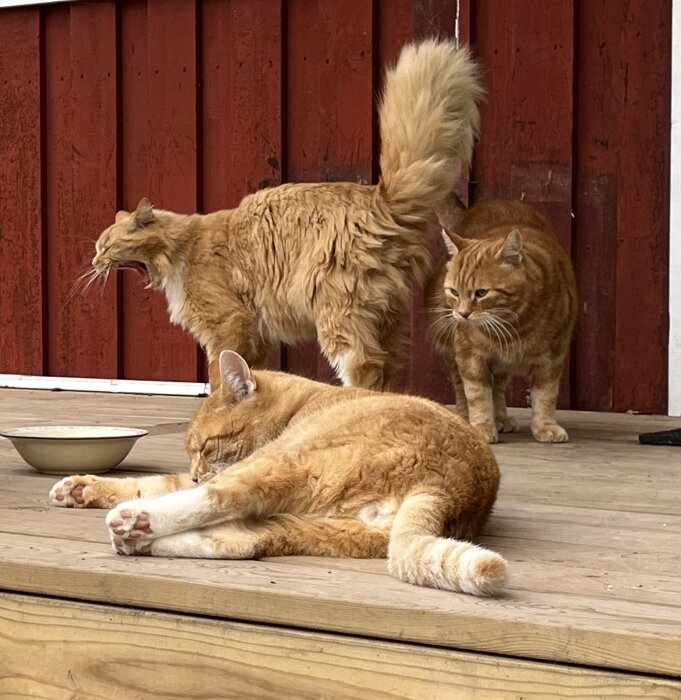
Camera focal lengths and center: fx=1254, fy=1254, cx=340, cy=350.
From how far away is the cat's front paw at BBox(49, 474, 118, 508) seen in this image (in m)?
3.09

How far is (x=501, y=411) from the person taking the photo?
17.0 ft

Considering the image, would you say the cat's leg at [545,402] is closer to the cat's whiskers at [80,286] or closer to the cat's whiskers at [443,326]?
the cat's whiskers at [443,326]

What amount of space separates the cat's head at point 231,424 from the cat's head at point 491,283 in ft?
6.20

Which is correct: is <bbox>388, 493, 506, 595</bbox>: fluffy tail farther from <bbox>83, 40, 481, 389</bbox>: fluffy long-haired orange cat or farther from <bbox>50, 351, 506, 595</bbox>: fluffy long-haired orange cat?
<bbox>83, 40, 481, 389</bbox>: fluffy long-haired orange cat

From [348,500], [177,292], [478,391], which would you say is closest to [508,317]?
[478,391]

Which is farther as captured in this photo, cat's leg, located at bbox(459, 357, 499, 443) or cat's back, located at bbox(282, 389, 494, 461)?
cat's leg, located at bbox(459, 357, 499, 443)

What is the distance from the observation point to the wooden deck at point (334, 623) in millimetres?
1948

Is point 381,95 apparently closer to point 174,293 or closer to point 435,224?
point 435,224

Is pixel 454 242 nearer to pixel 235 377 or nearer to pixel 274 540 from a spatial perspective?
pixel 235 377

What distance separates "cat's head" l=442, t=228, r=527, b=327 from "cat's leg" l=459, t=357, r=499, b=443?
0.18m

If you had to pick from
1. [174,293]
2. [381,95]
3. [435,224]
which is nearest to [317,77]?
[381,95]

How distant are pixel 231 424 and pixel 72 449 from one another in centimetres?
81

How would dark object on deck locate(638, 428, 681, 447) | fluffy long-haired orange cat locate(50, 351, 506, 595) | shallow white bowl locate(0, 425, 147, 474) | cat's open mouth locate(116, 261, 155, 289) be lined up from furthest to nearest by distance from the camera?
cat's open mouth locate(116, 261, 155, 289), dark object on deck locate(638, 428, 681, 447), shallow white bowl locate(0, 425, 147, 474), fluffy long-haired orange cat locate(50, 351, 506, 595)

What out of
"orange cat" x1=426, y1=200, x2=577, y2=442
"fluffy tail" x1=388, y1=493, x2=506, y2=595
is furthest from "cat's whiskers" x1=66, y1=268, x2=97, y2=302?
"fluffy tail" x1=388, y1=493, x2=506, y2=595
